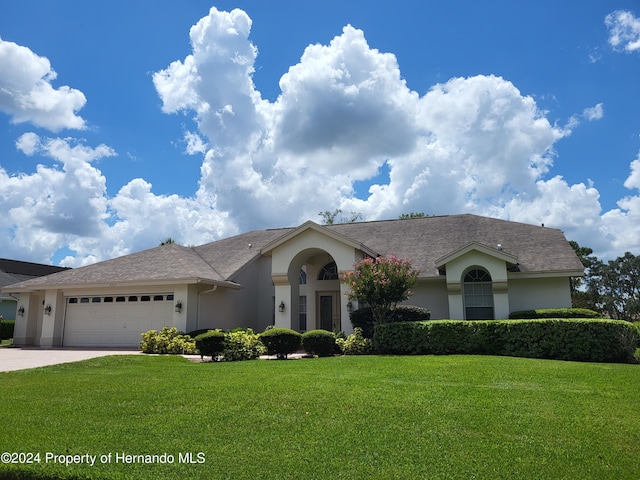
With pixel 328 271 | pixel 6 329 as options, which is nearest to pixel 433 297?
pixel 328 271

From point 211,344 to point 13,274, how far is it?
33.1 m

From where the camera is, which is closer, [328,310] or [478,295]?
[478,295]

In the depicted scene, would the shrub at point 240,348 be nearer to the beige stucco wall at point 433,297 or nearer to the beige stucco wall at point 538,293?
the beige stucco wall at point 433,297

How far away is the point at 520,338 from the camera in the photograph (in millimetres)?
14391

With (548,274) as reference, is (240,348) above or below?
below

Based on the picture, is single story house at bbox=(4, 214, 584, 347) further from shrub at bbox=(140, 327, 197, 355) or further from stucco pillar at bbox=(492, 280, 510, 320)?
shrub at bbox=(140, 327, 197, 355)

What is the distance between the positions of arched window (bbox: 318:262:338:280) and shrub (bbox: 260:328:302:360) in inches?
269

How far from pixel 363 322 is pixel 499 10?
37.7 ft

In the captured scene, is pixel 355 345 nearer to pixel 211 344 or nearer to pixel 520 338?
pixel 211 344

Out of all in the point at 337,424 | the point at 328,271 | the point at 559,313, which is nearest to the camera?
the point at 337,424

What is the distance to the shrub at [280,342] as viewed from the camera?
15.6m

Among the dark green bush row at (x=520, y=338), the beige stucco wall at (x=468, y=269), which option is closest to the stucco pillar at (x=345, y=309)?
the dark green bush row at (x=520, y=338)

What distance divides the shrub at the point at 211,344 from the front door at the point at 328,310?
755cm

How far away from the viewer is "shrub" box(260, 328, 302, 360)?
15586 mm
